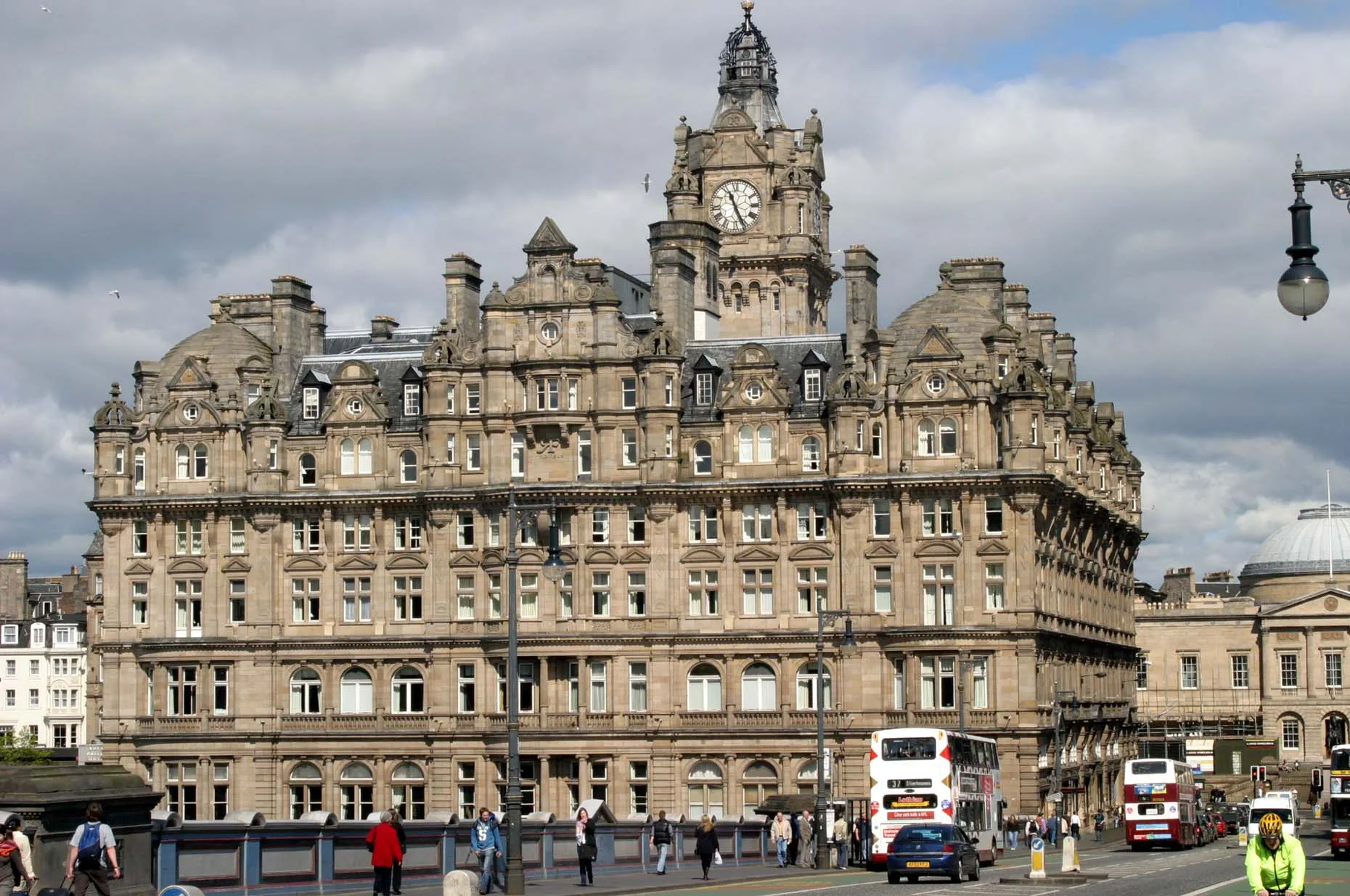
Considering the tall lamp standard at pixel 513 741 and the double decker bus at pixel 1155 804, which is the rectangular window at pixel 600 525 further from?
the tall lamp standard at pixel 513 741

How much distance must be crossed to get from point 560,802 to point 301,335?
27.4m

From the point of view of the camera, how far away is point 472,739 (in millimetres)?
108938

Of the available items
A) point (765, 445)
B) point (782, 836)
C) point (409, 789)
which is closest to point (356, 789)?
point (409, 789)

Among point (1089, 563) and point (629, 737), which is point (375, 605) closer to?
point (629, 737)

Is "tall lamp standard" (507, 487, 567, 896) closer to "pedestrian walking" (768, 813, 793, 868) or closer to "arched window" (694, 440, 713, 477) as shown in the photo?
"pedestrian walking" (768, 813, 793, 868)

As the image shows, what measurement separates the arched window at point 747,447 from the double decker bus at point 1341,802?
31.5 meters

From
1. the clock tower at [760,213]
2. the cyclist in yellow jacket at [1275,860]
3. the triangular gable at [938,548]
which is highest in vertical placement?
the clock tower at [760,213]

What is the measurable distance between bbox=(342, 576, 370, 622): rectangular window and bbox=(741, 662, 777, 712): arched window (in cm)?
1807

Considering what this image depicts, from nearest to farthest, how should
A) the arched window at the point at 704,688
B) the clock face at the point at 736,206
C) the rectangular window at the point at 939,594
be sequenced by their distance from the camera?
the rectangular window at the point at 939,594, the arched window at the point at 704,688, the clock face at the point at 736,206

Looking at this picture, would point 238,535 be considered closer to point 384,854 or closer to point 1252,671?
point 384,854

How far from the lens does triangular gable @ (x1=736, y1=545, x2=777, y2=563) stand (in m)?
108

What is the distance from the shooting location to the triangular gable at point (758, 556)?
10756 centimetres

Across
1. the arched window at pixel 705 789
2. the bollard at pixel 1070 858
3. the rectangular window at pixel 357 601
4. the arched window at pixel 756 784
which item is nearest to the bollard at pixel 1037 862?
the bollard at pixel 1070 858

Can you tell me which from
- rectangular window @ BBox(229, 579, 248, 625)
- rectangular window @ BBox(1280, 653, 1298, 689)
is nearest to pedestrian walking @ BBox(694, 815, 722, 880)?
rectangular window @ BBox(229, 579, 248, 625)
